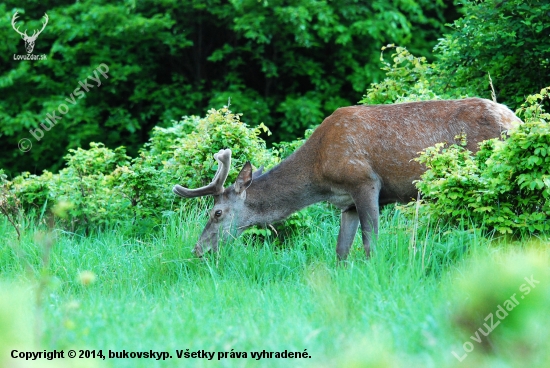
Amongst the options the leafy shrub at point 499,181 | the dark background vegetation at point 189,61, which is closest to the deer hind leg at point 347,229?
the leafy shrub at point 499,181

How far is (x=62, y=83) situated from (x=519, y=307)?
14.5m

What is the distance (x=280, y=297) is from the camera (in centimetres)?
617

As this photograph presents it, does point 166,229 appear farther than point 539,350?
Yes

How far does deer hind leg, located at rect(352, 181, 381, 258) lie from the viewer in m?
8.13

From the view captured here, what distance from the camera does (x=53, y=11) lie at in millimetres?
16641

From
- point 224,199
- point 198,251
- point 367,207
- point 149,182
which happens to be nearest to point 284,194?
point 224,199

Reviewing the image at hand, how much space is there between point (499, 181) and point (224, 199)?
3015 millimetres

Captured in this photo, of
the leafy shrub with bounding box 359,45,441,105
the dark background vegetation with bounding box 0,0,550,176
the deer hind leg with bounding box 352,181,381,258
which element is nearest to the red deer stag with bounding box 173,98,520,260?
the deer hind leg with bounding box 352,181,381,258

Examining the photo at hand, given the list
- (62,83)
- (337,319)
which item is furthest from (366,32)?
(337,319)

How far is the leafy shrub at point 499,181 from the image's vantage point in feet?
22.0

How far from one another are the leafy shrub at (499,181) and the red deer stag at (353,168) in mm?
602

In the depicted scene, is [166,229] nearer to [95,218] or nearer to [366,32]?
[95,218]

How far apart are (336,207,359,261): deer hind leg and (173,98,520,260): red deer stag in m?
0.01

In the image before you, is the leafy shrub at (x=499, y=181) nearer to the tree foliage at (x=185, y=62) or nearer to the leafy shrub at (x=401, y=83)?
the leafy shrub at (x=401, y=83)
